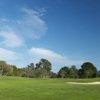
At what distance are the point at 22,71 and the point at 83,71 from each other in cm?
3666

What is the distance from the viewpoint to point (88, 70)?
133m

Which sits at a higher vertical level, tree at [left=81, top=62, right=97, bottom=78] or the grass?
tree at [left=81, top=62, right=97, bottom=78]

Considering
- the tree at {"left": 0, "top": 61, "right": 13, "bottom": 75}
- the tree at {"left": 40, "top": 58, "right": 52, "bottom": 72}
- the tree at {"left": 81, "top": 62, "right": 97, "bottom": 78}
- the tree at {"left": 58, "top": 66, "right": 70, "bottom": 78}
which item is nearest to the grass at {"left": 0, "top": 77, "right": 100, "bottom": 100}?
the tree at {"left": 0, "top": 61, "right": 13, "bottom": 75}

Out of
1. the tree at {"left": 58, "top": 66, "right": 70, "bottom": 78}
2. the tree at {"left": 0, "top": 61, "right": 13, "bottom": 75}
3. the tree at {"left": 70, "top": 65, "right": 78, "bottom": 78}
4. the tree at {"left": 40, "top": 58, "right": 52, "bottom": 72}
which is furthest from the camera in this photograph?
the tree at {"left": 40, "top": 58, "right": 52, "bottom": 72}

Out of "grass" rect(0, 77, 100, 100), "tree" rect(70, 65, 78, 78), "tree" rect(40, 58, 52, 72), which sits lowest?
"grass" rect(0, 77, 100, 100)

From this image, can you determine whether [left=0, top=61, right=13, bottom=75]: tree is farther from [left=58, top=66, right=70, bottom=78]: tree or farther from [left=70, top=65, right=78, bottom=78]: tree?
[left=70, top=65, right=78, bottom=78]: tree

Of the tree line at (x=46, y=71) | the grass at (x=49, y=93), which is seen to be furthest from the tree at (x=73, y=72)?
the grass at (x=49, y=93)

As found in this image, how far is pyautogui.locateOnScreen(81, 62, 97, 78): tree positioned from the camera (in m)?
132

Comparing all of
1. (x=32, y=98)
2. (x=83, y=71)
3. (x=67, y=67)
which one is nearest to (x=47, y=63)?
(x=67, y=67)

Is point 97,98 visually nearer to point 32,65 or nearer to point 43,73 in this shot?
point 43,73

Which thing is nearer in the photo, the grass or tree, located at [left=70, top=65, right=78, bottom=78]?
the grass

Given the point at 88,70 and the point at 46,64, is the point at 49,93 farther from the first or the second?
the point at 46,64

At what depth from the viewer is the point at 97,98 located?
20.0m

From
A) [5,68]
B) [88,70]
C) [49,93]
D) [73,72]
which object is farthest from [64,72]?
[49,93]
